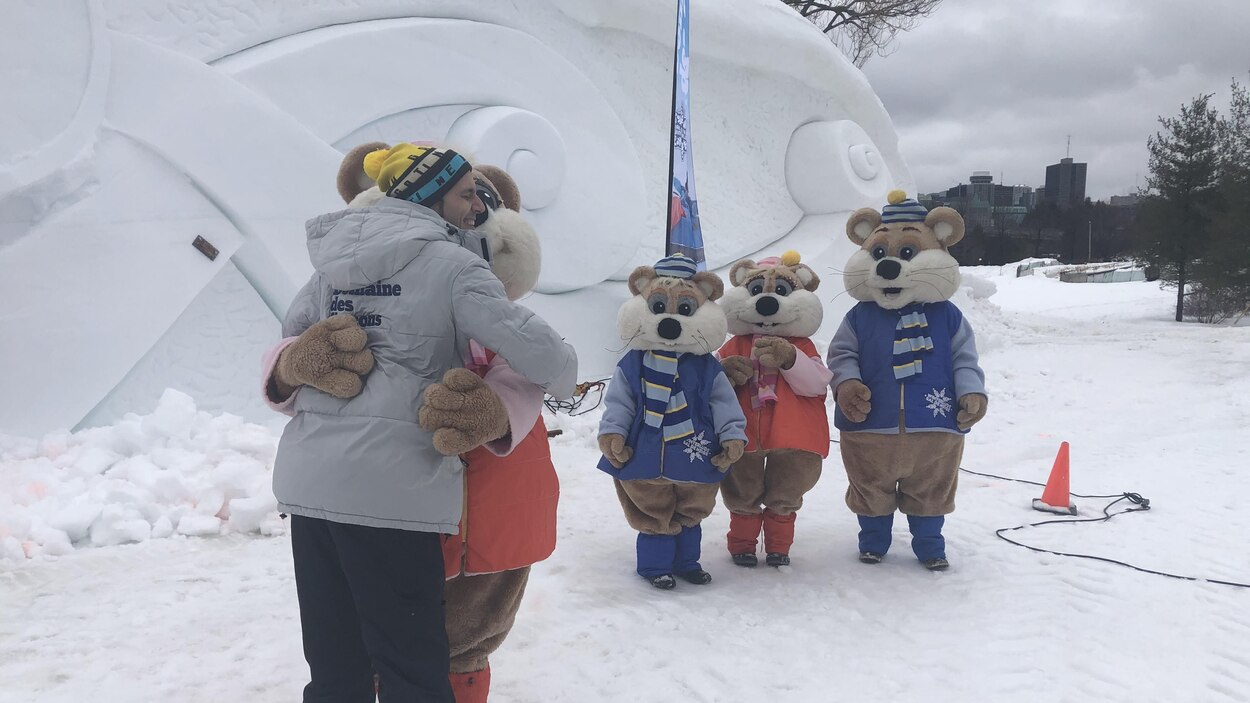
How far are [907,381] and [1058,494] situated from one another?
1.43 meters

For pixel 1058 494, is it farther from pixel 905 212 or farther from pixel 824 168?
pixel 824 168

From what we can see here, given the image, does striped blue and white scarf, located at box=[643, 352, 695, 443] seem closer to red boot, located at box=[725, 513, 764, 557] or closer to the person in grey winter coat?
red boot, located at box=[725, 513, 764, 557]

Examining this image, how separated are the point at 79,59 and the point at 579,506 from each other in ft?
10.7

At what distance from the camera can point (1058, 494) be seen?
416 centimetres

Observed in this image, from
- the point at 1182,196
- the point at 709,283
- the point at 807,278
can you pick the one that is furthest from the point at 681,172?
the point at 1182,196

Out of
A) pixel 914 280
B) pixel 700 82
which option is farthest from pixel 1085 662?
pixel 700 82

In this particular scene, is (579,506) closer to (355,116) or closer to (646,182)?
(355,116)

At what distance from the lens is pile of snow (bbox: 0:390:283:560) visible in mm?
3238

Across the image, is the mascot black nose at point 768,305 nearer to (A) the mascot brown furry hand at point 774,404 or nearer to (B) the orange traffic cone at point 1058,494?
(A) the mascot brown furry hand at point 774,404

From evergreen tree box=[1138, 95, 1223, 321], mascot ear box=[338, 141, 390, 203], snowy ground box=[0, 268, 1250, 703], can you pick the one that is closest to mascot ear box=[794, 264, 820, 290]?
snowy ground box=[0, 268, 1250, 703]

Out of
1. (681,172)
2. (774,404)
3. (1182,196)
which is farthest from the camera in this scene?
(1182,196)

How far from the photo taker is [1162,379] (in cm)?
805

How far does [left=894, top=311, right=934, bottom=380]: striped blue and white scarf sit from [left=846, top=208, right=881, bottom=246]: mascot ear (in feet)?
1.42

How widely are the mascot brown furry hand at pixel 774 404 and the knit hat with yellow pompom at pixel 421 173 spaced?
1.83 m
